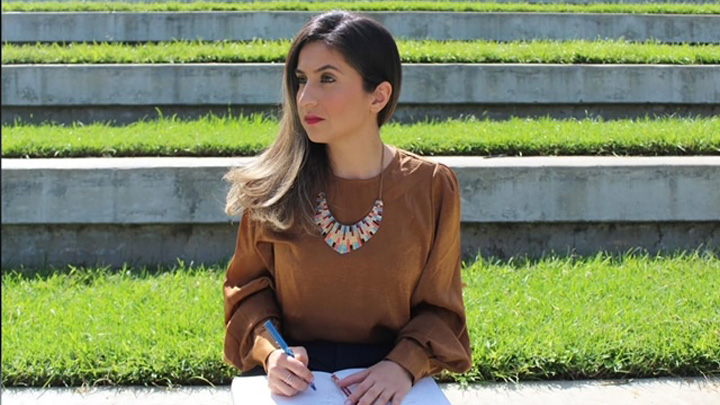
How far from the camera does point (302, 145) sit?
2.04 meters

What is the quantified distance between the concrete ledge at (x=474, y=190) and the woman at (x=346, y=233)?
2.34 m

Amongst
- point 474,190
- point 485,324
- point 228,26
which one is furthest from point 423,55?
point 485,324

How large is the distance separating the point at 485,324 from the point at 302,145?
1.61m

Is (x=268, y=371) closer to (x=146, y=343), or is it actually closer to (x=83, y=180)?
(x=146, y=343)

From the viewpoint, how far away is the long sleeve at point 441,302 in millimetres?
1916

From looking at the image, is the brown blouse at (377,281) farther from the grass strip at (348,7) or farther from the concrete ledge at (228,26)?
the grass strip at (348,7)

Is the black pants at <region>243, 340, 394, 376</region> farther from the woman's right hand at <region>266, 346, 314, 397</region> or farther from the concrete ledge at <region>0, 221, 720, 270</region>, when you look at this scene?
the concrete ledge at <region>0, 221, 720, 270</region>

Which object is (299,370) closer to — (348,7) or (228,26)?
(228,26)

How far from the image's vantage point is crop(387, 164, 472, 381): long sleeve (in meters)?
1.92

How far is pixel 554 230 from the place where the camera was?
461 cm

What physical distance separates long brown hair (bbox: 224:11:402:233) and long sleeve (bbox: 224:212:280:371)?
7cm

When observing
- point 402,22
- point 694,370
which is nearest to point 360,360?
point 694,370

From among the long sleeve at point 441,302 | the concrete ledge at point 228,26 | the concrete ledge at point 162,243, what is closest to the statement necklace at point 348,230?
the long sleeve at point 441,302

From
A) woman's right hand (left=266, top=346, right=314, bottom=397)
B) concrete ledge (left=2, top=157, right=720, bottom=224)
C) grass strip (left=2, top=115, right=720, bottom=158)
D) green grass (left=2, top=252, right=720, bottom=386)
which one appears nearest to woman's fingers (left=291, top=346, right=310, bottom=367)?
woman's right hand (left=266, top=346, right=314, bottom=397)
